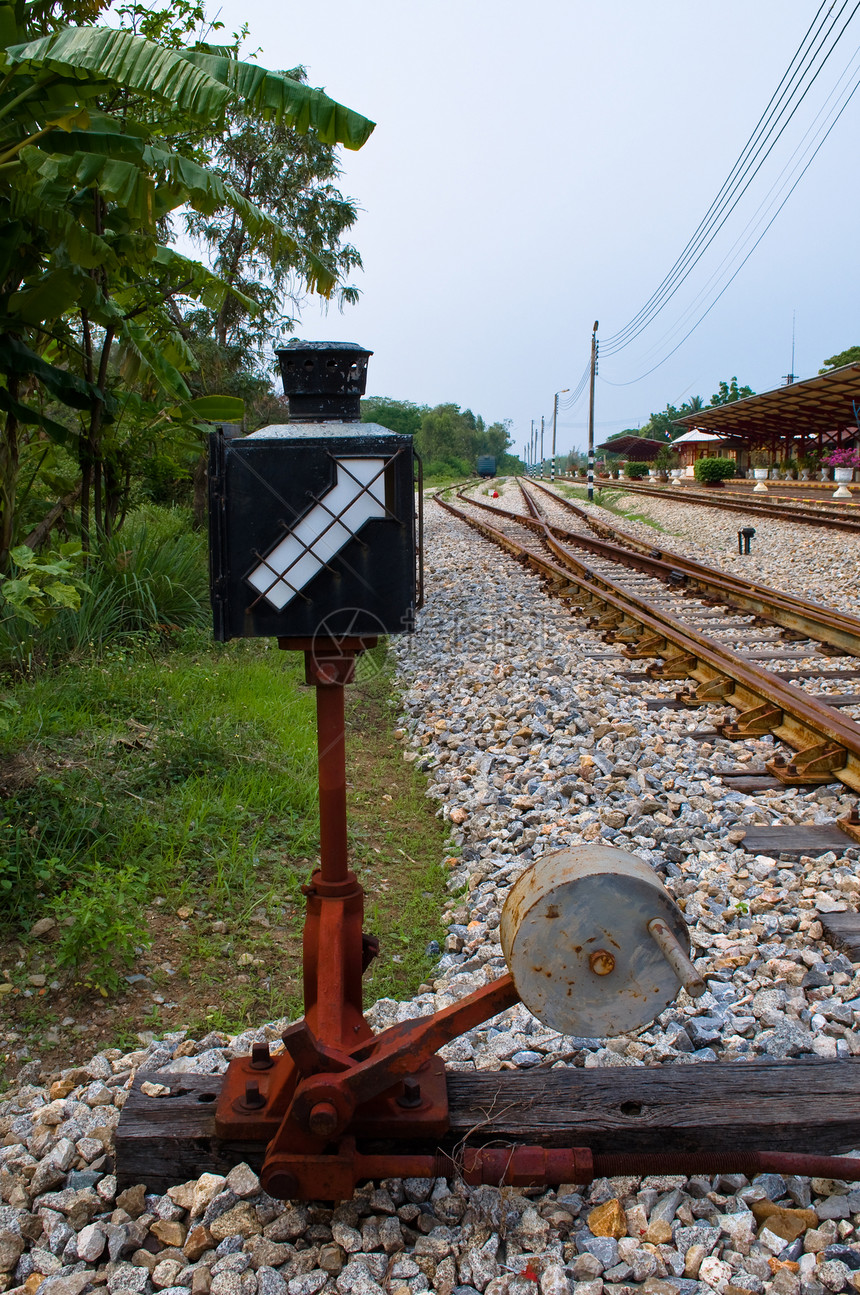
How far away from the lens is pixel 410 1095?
1.88m

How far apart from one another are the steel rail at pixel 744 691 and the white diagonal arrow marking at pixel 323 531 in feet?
10.2

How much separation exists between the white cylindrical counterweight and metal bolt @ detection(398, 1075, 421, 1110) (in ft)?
1.25

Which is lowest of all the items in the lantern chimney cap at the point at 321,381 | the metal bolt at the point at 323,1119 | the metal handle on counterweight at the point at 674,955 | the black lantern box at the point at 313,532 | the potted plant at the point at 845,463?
the metal bolt at the point at 323,1119

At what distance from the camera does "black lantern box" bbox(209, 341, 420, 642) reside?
5.40ft

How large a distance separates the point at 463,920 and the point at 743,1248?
1.56 m

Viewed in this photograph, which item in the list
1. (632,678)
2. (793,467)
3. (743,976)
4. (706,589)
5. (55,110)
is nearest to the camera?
(743,976)

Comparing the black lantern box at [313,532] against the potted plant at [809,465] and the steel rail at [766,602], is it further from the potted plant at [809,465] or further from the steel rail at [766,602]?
the potted plant at [809,465]

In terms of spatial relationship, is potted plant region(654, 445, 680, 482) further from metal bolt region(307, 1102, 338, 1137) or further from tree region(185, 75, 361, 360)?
metal bolt region(307, 1102, 338, 1137)

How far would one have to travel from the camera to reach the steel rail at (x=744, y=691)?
417 cm

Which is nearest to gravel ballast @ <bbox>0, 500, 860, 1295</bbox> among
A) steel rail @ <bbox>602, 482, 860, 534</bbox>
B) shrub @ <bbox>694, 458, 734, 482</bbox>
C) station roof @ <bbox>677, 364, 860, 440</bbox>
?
steel rail @ <bbox>602, 482, 860, 534</bbox>

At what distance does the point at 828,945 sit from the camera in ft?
9.15

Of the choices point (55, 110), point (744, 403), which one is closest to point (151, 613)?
point (55, 110)

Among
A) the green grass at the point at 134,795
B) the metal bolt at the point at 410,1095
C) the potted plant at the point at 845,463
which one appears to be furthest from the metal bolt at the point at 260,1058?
the potted plant at the point at 845,463

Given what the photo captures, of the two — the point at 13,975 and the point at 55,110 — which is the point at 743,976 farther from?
the point at 55,110
